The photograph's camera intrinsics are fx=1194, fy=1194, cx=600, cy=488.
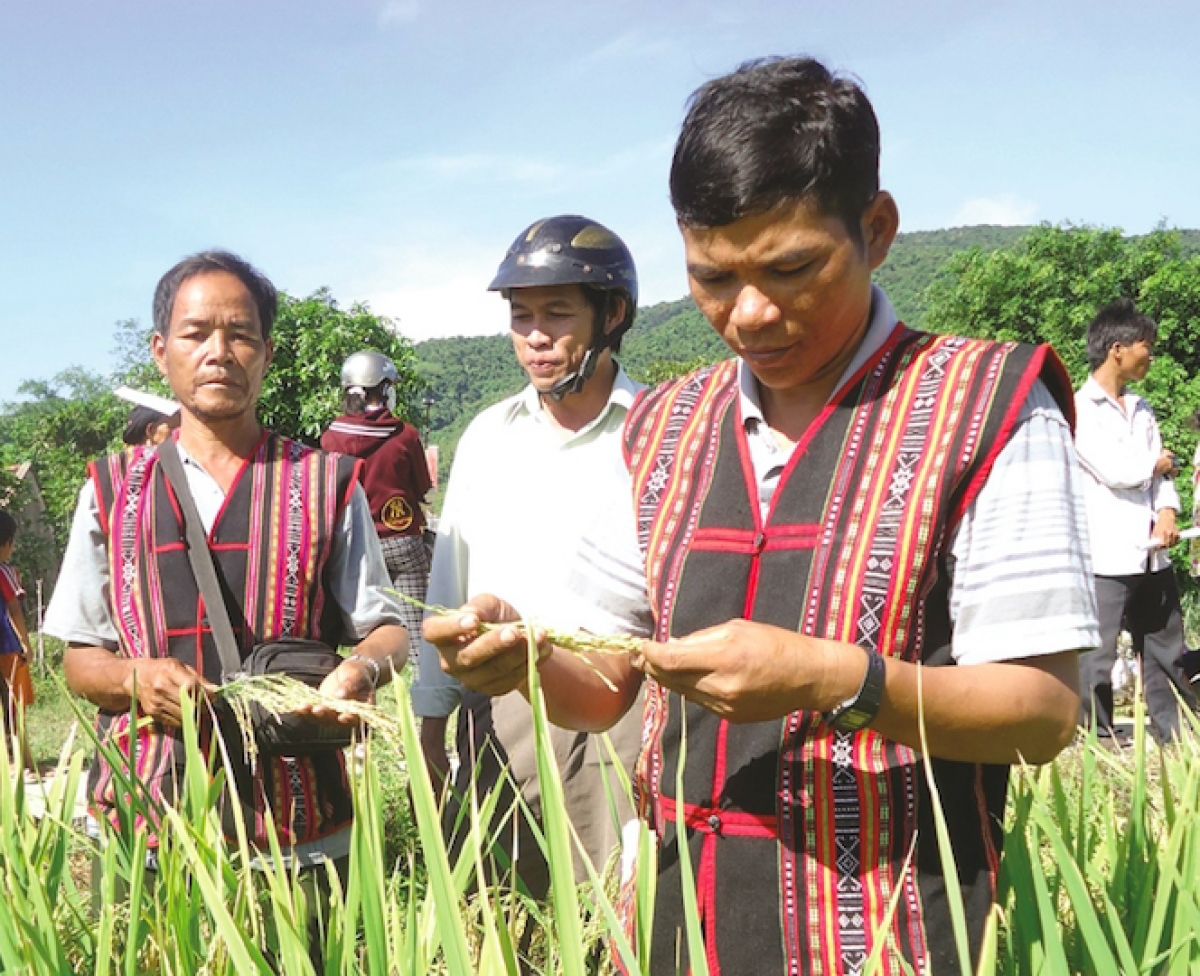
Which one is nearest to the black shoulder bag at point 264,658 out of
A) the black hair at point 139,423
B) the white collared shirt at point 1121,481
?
the black hair at point 139,423

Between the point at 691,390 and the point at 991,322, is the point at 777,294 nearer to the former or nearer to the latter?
the point at 691,390

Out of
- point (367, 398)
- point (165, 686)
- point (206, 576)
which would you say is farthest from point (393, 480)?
point (165, 686)

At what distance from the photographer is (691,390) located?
5.15ft

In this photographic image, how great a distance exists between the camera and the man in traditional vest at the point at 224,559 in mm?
2193

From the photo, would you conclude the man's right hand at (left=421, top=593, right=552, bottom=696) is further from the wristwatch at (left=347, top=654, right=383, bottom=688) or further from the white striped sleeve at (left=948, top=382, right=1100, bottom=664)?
Result: the wristwatch at (left=347, top=654, right=383, bottom=688)

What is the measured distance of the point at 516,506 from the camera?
2744 millimetres

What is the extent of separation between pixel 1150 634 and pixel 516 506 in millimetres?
3893

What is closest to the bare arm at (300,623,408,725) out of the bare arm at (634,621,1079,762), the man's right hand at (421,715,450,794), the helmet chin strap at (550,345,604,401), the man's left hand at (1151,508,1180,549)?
the man's right hand at (421,715,450,794)

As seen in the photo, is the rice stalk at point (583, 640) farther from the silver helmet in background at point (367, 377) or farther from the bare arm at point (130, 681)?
the silver helmet in background at point (367, 377)

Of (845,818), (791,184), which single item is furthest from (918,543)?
(791,184)

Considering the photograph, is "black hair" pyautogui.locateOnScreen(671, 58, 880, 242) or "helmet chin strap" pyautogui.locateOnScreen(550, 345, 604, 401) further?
"helmet chin strap" pyautogui.locateOnScreen(550, 345, 604, 401)

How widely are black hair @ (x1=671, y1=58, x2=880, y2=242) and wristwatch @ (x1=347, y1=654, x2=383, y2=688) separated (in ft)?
3.74

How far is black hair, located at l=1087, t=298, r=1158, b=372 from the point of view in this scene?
5270mm

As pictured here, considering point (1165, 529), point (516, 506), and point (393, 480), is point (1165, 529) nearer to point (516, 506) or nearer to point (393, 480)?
point (393, 480)
